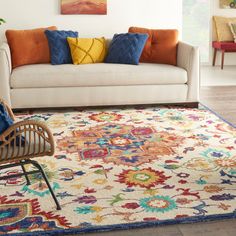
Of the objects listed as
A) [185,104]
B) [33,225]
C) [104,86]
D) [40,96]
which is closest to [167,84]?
[185,104]

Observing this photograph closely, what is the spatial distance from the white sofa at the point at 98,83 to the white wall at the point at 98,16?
80 cm

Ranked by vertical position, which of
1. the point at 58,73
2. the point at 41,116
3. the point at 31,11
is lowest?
the point at 41,116

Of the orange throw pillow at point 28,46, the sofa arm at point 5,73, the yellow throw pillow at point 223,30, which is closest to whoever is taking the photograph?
the sofa arm at point 5,73

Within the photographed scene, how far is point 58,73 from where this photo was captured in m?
4.61

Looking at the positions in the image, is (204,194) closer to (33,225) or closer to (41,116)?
(33,225)

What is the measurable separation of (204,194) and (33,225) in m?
1.05

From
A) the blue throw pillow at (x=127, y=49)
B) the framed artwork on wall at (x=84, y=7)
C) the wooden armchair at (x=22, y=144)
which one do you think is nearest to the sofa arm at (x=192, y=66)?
the blue throw pillow at (x=127, y=49)

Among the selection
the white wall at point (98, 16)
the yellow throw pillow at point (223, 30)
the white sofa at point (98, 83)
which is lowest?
the white sofa at point (98, 83)

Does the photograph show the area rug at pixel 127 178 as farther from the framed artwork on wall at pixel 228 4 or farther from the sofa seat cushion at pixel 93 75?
the framed artwork on wall at pixel 228 4

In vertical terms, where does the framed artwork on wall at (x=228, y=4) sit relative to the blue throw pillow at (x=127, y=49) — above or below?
above

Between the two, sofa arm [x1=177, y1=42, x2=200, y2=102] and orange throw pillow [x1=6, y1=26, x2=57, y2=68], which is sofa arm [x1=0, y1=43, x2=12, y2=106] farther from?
sofa arm [x1=177, y1=42, x2=200, y2=102]

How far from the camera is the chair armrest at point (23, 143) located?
2.29m

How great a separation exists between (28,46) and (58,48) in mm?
341

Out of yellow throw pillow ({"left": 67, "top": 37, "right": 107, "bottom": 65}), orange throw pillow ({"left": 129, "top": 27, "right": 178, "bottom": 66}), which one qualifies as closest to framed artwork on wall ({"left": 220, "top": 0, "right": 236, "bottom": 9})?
orange throw pillow ({"left": 129, "top": 27, "right": 178, "bottom": 66})
